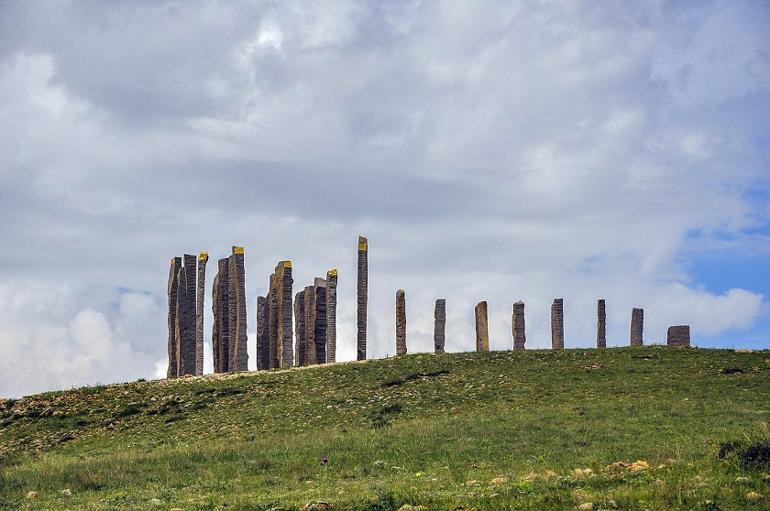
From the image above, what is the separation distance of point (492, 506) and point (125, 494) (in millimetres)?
9449

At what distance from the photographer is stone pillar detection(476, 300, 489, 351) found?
5091cm

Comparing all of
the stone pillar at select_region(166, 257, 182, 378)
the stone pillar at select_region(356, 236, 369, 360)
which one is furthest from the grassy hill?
the stone pillar at select_region(166, 257, 182, 378)

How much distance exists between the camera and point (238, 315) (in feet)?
168

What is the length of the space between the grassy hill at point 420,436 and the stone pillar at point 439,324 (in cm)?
573

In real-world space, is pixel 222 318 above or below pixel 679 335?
above

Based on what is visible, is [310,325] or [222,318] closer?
[310,325]

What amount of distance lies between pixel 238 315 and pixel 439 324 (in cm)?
999

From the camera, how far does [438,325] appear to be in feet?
169

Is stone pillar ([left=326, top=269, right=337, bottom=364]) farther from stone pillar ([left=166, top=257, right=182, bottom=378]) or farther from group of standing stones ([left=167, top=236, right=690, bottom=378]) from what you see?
stone pillar ([left=166, top=257, right=182, bottom=378])

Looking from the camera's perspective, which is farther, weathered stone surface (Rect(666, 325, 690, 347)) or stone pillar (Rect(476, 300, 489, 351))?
weathered stone surface (Rect(666, 325, 690, 347))

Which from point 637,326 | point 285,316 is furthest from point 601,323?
point 285,316

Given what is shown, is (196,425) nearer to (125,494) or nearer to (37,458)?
(37,458)

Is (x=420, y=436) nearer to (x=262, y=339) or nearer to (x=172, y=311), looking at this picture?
(x=262, y=339)

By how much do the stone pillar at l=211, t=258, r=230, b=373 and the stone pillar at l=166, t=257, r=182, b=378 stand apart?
139 inches
